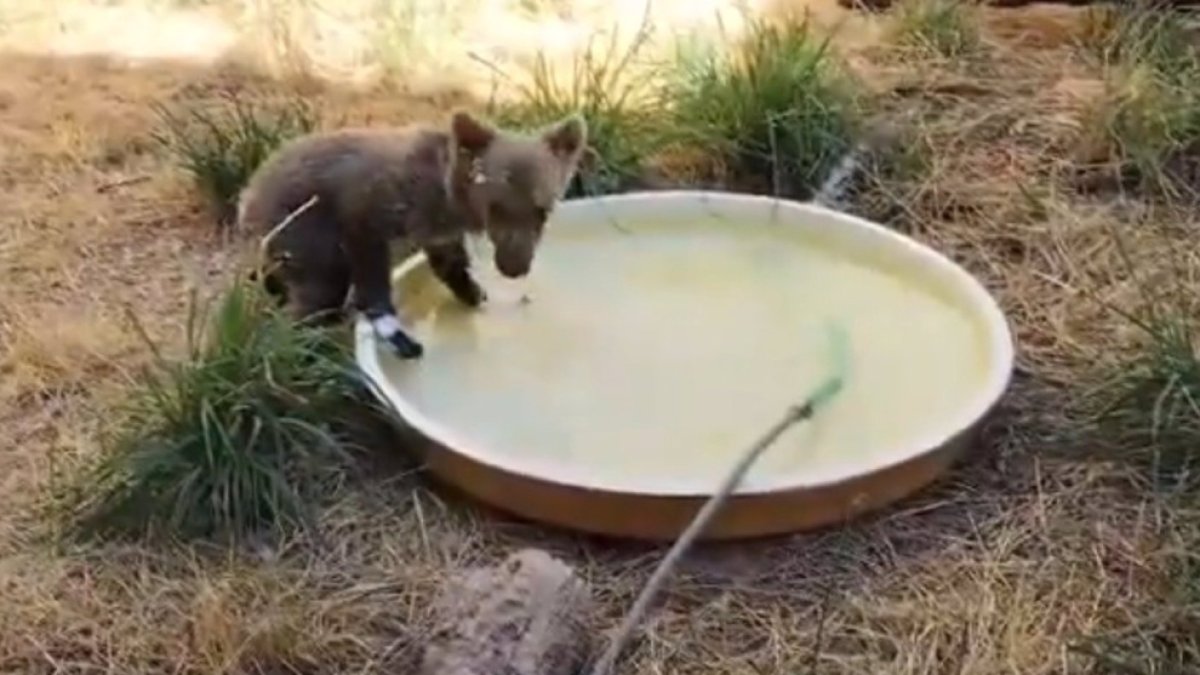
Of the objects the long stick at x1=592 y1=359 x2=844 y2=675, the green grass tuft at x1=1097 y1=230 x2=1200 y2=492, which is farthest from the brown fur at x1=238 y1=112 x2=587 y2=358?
the green grass tuft at x1=1097 y1=230 x2=1200 y2=492

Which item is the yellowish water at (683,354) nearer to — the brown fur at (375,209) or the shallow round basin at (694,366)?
the shallow round basin at (694,366)

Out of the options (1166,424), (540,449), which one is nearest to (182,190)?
(540,449)

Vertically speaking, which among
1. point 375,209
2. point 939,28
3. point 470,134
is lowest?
point 939,28

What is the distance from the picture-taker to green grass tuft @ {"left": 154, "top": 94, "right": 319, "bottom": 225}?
3955mm

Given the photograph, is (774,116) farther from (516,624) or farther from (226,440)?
(516,624)

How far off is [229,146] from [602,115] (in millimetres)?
702

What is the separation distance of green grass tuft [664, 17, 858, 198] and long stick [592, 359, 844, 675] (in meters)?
0.88

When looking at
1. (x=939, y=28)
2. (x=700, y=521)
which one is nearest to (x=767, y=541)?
(x=700, y=521)

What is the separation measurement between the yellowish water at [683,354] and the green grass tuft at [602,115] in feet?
0.70

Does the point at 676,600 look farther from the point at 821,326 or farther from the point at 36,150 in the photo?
the point at 36,150

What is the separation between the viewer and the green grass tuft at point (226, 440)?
293cm

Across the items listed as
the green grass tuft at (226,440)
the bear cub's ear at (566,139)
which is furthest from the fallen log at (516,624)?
the bear cub's ear at (566,139)

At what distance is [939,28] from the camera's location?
181 inches

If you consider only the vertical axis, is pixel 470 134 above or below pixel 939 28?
above
